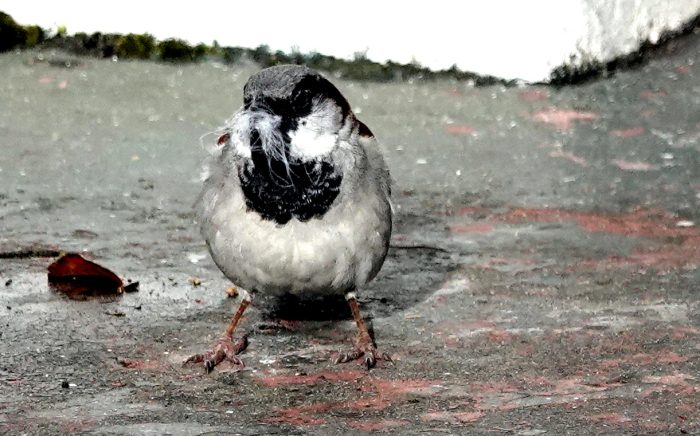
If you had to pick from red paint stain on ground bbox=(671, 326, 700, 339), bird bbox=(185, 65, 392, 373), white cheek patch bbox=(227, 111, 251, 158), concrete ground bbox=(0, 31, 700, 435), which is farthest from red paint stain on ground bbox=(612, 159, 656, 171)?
white cheek patch bbox=(227, 111, 251, 158)

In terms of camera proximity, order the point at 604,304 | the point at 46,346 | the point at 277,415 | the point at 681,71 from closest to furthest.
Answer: the point at 277,415 < the point at 46,346 < the point at 604,304 < the point at 681,71

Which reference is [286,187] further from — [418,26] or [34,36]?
[34,36]

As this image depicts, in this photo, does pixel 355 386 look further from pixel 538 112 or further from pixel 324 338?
pixel 538 112

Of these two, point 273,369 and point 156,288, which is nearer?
point 273,369

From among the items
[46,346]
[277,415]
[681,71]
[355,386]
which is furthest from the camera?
[681,71]

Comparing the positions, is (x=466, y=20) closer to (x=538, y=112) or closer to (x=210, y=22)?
(x=538, y=112)

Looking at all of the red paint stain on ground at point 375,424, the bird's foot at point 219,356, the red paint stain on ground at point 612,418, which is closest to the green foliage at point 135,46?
the bird's foot at point 219,356

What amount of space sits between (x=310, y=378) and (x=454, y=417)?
476mm

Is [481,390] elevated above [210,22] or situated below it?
below

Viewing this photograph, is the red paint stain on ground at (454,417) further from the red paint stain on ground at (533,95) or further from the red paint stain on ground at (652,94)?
the red paint stain on ground at (652,94)

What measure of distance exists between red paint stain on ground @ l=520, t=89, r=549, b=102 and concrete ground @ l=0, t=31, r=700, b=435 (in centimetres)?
2

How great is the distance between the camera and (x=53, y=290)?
4.12 metres

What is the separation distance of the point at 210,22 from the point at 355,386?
366 cm

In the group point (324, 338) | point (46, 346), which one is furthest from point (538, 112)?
point (46, 346)
